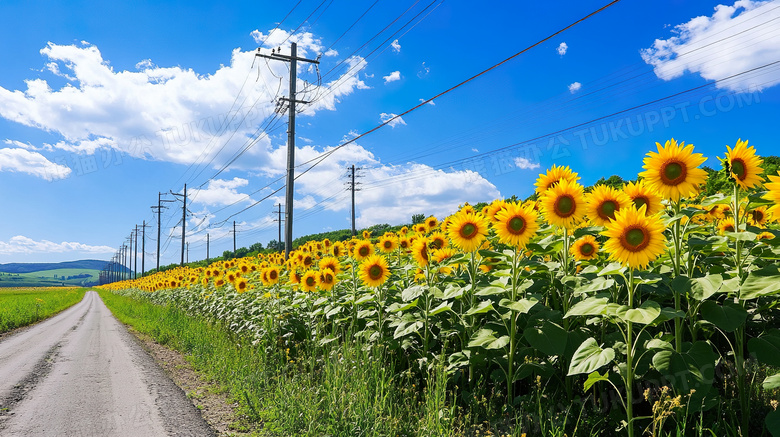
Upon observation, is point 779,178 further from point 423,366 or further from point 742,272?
point 423,366

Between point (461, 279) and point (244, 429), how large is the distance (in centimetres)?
264

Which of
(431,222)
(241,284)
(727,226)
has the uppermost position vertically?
(431,222)

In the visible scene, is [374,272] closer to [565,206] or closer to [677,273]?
[565,206]

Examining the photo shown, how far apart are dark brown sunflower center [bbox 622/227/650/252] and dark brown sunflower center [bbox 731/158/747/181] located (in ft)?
3.48

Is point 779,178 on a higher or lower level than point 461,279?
higher

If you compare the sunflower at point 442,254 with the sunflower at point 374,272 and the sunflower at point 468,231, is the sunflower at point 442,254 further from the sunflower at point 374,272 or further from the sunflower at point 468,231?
the sunflower at point 468,231

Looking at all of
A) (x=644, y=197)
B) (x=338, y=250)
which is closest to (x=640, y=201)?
(x=644, y=197)

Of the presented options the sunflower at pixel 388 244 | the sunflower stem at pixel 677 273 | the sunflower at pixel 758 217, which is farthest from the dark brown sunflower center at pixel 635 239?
the sunflower at pixel 388 244

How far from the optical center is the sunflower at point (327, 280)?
21.3 feet

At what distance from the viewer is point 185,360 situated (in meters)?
8.16

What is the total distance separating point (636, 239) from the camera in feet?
9.31

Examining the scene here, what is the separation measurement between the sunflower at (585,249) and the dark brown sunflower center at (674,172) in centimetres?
113

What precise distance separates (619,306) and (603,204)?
953 millimetres

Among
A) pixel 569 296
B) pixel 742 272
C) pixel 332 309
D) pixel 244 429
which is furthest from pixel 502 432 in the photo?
pixel 332 309
